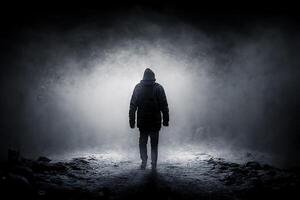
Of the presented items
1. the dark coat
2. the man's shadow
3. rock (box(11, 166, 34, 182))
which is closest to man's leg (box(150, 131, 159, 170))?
the dark coat

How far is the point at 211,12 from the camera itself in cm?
1270

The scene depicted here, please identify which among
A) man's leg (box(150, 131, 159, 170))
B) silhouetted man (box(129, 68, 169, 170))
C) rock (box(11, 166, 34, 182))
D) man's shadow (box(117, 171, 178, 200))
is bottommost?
man's shadow (box(117, 171, 178, 200))

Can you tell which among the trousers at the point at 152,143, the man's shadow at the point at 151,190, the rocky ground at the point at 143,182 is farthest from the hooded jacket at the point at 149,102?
the man's shadow at the point at 151,190

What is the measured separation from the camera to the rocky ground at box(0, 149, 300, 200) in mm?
4360

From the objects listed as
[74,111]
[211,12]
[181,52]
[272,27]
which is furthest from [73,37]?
[272,27]

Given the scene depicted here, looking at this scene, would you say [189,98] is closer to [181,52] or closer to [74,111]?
[181,52]

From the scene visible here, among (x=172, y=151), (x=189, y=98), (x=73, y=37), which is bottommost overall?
(x=172, y=151)

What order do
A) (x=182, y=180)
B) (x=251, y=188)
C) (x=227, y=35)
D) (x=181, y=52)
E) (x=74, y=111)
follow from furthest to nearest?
(x=74, y=111), (x=181, y=52), (x=227, y=35), (x=182, y=180), (x=251, y=188)

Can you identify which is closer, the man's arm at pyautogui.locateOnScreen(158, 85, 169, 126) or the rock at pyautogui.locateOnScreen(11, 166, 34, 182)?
the rock at pyautogui.locateOnScreen(11, 166, 34, 182)

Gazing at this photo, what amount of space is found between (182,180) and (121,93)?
11.9 meters

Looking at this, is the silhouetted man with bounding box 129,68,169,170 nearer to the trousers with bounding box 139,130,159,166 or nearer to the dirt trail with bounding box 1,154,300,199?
the trousers with bounding box 139,130,159,166

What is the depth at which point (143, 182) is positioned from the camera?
211 inches

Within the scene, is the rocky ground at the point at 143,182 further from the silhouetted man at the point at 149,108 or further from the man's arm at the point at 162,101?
the man's arm at the point at 162,101

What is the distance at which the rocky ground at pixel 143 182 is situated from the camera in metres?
4.36
